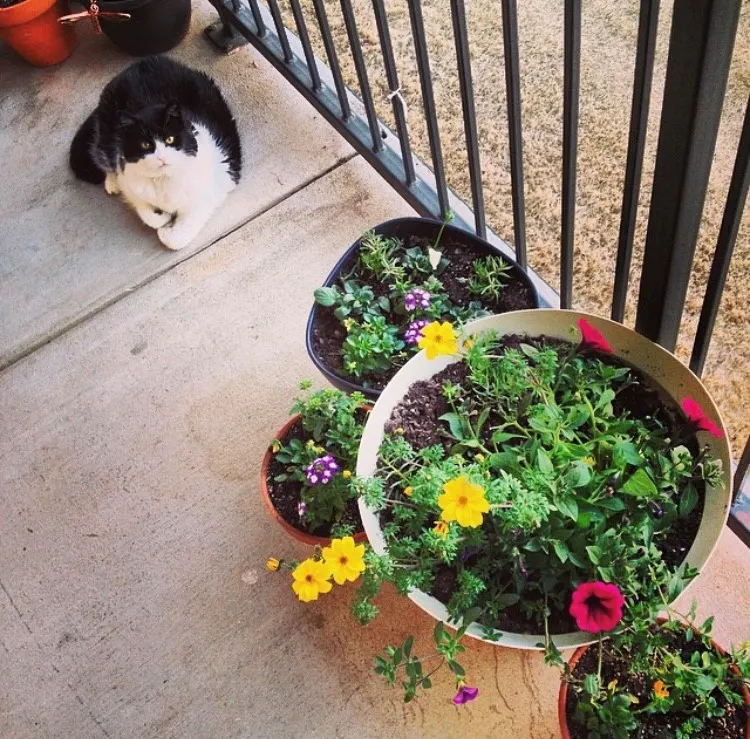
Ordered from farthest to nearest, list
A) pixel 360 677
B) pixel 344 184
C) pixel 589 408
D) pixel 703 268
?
pixel 344 184
pixel 703 268
pixel 360 677
pixel 589 408

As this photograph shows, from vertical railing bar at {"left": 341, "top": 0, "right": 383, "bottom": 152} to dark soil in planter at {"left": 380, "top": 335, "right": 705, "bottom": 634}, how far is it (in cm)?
68

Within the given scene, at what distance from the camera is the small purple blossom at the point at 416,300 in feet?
4.82

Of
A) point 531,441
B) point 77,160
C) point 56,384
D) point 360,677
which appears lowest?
point 360,677

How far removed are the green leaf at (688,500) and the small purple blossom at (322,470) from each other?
53 cm

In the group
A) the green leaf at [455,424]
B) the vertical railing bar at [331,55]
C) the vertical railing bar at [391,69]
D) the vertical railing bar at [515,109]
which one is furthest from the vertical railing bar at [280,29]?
the green leaf at [455,424]

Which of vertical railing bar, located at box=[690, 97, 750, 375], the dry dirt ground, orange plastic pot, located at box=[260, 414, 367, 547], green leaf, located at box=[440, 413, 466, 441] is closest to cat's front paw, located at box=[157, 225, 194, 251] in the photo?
the dry dirt ground

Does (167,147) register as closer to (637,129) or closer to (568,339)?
Answer: (568,339)

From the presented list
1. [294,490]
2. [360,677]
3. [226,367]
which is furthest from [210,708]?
[226,367]

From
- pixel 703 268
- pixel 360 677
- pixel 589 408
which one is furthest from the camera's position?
pixel 703 268

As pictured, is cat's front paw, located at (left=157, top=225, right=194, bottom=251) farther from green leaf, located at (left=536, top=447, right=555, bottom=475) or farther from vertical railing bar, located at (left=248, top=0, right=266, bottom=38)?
green leaf, located at (left=536, top=447, right=555, bottom=475)

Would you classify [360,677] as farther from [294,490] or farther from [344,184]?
[344,184]

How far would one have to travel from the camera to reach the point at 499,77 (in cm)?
216

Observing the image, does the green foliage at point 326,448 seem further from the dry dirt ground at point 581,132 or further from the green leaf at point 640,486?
the dry dirt ground at point 581,132

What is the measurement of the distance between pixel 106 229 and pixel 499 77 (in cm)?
104
